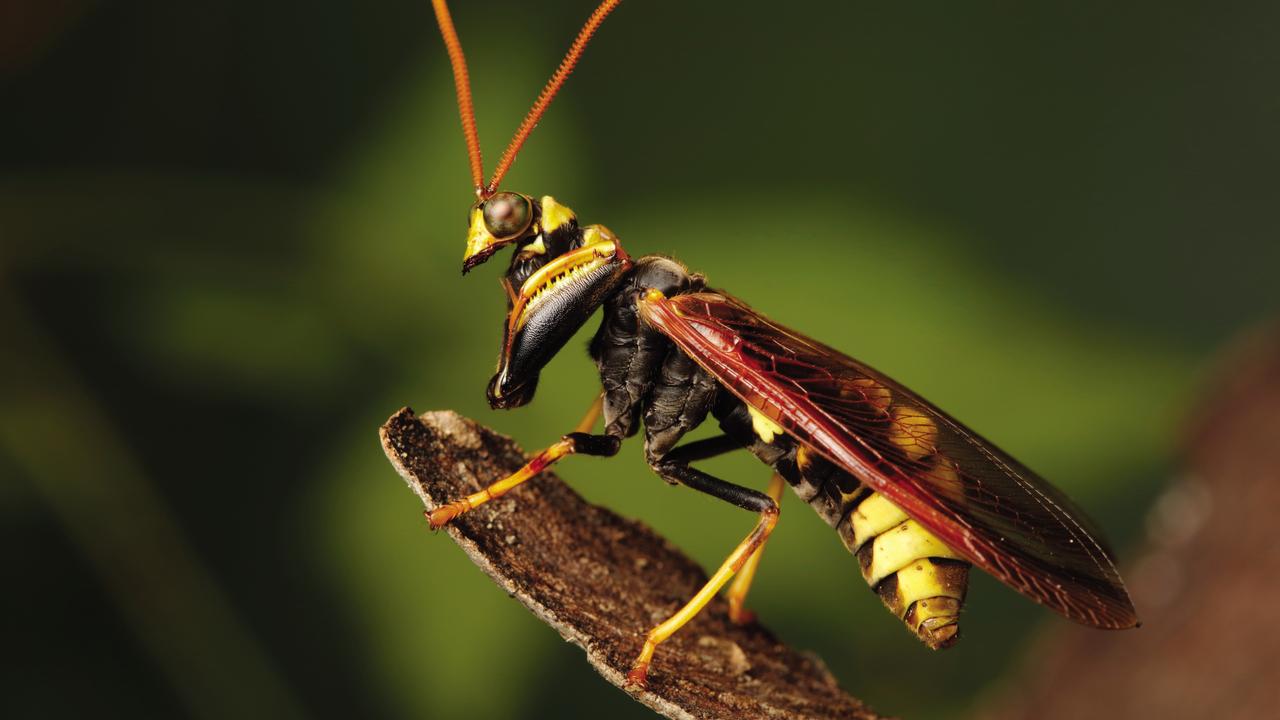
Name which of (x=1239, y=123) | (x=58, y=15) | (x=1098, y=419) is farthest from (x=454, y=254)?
(x=1239, y=123)

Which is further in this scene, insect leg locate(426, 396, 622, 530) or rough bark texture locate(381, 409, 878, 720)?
insect leg locate(426, 396, 622, 530)

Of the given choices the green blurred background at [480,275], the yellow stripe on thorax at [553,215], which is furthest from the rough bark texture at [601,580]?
the green blurred background at [480,275]

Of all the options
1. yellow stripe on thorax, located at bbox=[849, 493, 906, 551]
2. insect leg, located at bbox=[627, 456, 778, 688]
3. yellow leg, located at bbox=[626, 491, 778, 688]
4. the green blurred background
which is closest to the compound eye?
insect leg, located at bbox=[627, 456, 778, 688]

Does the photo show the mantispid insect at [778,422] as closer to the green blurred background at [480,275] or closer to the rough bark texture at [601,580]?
the rough bark texture at [601,580]

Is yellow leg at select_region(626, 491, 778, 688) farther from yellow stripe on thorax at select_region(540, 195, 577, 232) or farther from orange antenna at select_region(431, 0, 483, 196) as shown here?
orange antenna at select_region(431, 0, 483, 196)

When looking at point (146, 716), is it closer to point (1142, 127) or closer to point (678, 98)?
point (678, 98)

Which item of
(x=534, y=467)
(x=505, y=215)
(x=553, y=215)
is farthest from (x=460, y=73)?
(x=534, y=467)
